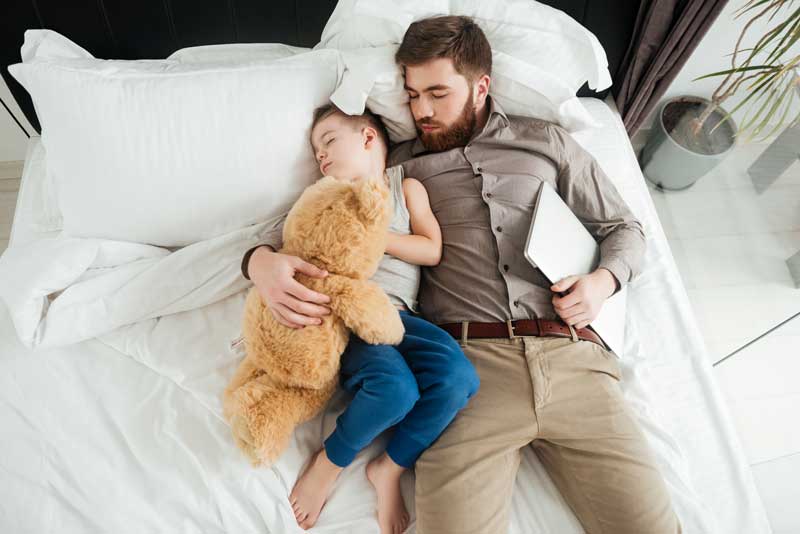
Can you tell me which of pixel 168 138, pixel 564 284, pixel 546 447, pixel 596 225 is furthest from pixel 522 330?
pixel 168 138

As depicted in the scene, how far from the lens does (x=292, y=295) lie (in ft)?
2.91

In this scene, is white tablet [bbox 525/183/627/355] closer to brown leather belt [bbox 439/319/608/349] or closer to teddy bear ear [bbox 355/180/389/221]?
brown leather belt [bbox 439/319/608/349]

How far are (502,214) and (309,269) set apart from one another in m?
0.50

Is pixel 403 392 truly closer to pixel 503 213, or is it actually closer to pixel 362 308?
pixel 362 308

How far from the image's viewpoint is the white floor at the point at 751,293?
4.52 ft

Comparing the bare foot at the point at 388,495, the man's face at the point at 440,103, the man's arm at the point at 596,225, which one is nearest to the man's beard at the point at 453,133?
the man's face at the point at 440,103

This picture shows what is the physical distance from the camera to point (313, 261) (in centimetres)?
91

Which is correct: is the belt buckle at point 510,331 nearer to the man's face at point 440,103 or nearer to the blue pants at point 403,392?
the blue pants at point 403,392

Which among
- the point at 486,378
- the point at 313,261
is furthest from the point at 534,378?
the point at 313,261

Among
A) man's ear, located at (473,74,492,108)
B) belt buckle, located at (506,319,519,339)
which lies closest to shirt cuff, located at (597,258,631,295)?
belt buckle, located at (506,319,519,339)

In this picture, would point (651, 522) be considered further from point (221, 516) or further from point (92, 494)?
point (92, 494)

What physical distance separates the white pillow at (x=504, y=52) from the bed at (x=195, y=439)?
18.4 inches

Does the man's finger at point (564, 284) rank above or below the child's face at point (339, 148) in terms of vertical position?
below

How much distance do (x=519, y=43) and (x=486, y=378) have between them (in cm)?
83
